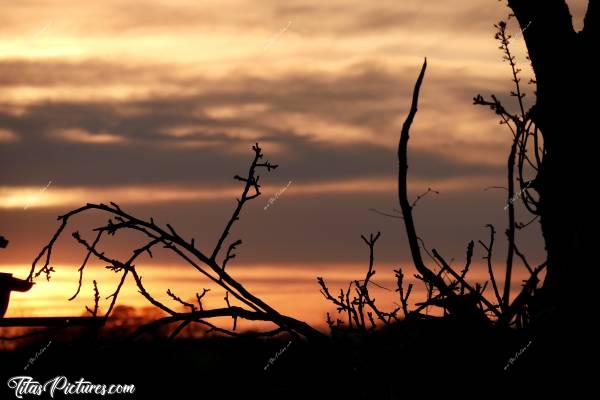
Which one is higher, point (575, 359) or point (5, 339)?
point (5, 339)

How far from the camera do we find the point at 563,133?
4.18m

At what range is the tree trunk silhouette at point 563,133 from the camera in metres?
3.75

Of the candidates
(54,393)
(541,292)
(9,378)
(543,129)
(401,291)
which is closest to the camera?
(541,292)

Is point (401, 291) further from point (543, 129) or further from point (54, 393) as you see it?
point (54, 393)

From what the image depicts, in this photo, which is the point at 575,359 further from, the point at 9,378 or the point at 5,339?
the point at 9,378

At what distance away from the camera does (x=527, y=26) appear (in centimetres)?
452

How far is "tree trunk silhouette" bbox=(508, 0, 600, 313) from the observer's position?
12.3 feet

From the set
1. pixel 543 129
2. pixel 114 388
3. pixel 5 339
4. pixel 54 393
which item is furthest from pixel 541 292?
pixel 54 393

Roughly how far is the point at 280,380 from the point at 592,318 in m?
1.93

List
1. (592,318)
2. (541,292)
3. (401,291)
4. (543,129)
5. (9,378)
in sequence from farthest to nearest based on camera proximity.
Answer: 1. (9,378)
2. (401,291)
3. (543,129)
4. (541,292)
5. (592,318)

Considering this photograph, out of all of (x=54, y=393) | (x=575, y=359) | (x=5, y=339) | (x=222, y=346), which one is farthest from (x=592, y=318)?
(x=54, y=393)

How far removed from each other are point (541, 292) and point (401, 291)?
935mm

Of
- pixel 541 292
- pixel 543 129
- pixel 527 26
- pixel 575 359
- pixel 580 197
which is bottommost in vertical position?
pixel 575 359

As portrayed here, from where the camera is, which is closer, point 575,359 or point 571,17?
point 575,359
